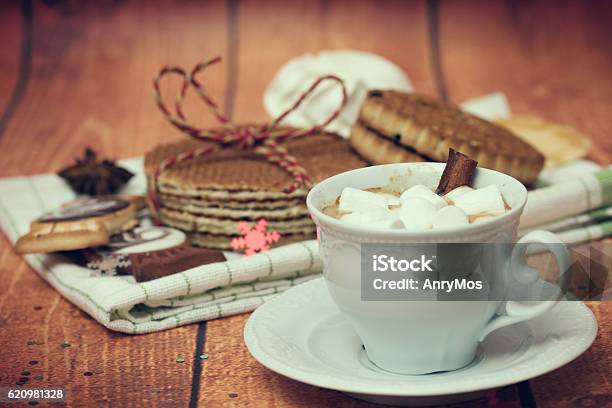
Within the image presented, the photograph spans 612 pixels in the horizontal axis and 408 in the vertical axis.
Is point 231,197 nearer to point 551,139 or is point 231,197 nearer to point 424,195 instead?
point 424,195

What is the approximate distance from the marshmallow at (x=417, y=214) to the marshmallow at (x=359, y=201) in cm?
4

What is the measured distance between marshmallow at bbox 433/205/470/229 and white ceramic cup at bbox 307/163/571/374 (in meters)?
0.02

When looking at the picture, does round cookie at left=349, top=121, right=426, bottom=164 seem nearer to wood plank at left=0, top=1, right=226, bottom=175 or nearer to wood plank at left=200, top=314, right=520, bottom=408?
wood plank at left=200, top=314, right=520, bottom=408

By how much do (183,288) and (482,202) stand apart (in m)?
0.50

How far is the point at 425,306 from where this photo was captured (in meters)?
0.96

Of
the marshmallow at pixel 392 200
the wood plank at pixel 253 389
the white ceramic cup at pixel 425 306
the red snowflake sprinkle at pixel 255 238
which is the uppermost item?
the marshmallow at pixel 392 200

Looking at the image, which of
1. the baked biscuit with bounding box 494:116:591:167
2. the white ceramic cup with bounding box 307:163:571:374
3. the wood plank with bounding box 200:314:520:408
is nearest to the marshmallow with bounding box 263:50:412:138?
the baked biscuit with bounding box 494:116:591:167

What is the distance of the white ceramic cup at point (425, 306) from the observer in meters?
0.95

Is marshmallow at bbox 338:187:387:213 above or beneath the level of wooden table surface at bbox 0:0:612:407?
above

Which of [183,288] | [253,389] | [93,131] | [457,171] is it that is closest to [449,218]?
[457,171]

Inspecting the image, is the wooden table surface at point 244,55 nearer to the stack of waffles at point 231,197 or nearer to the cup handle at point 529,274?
the stack of waffles at point 231,197

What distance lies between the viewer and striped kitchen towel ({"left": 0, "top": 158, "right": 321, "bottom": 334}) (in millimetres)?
1287

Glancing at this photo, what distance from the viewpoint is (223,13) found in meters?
3.03

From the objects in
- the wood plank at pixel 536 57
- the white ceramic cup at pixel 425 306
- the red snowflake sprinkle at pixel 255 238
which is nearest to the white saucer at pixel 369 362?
the white ceramic cup at pixel 425 306
